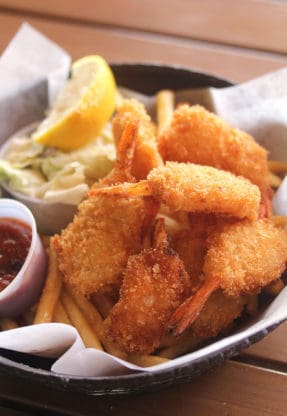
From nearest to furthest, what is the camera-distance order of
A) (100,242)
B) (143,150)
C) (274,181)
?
(100,242) → (143,150) → (274,181)

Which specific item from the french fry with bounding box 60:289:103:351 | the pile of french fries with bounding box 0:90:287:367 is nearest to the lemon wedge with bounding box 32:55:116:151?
the pile of french fries with bounding box 0:90:287:367

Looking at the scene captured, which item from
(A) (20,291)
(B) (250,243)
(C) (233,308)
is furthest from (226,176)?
(A) (20,291)

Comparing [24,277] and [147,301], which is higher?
[147,301]

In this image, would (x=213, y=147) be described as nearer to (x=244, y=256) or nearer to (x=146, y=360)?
(x=244, y=256)

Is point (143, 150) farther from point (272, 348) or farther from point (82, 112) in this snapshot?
point (272, 348)

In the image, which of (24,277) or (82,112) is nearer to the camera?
(24,277)

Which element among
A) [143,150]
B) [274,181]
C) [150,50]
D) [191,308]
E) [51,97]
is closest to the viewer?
[191,308]

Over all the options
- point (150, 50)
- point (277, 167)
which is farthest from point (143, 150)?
point (150, 50)

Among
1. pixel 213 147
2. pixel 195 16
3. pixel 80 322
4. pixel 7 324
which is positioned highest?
pixel 195 16
